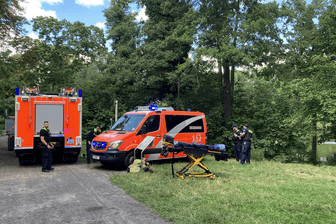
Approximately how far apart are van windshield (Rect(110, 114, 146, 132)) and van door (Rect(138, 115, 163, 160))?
0.33 m

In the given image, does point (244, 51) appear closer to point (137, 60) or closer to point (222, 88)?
point (222, 88)

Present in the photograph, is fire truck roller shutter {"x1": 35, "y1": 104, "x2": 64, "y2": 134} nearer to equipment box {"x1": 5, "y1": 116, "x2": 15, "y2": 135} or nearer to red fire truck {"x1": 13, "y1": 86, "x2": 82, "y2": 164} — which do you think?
red fire truck {"x1": 13, "y1": 86, "x2": 82, "y2": 164}

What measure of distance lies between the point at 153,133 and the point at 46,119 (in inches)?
172

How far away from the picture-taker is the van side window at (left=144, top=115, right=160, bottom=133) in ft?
37.9

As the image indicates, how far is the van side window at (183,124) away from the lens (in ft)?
40.0

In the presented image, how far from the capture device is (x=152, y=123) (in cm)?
1170

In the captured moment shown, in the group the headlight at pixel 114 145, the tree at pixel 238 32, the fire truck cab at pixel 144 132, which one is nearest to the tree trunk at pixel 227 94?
the tree at pixel 238 32

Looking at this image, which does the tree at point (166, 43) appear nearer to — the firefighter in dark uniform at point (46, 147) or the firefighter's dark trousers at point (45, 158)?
the firefighter in dark uniform at point (46, 147)

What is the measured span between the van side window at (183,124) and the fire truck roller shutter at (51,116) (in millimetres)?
4363

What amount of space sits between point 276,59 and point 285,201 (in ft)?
48.5

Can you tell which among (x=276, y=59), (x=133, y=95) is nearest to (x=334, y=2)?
(x=276, y=59)

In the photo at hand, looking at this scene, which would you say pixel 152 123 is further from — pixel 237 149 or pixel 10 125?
pixel 10 125

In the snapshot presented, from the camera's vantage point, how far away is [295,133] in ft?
64.4

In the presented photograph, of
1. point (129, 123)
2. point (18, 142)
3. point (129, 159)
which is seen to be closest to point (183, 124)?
point (129, 123)
